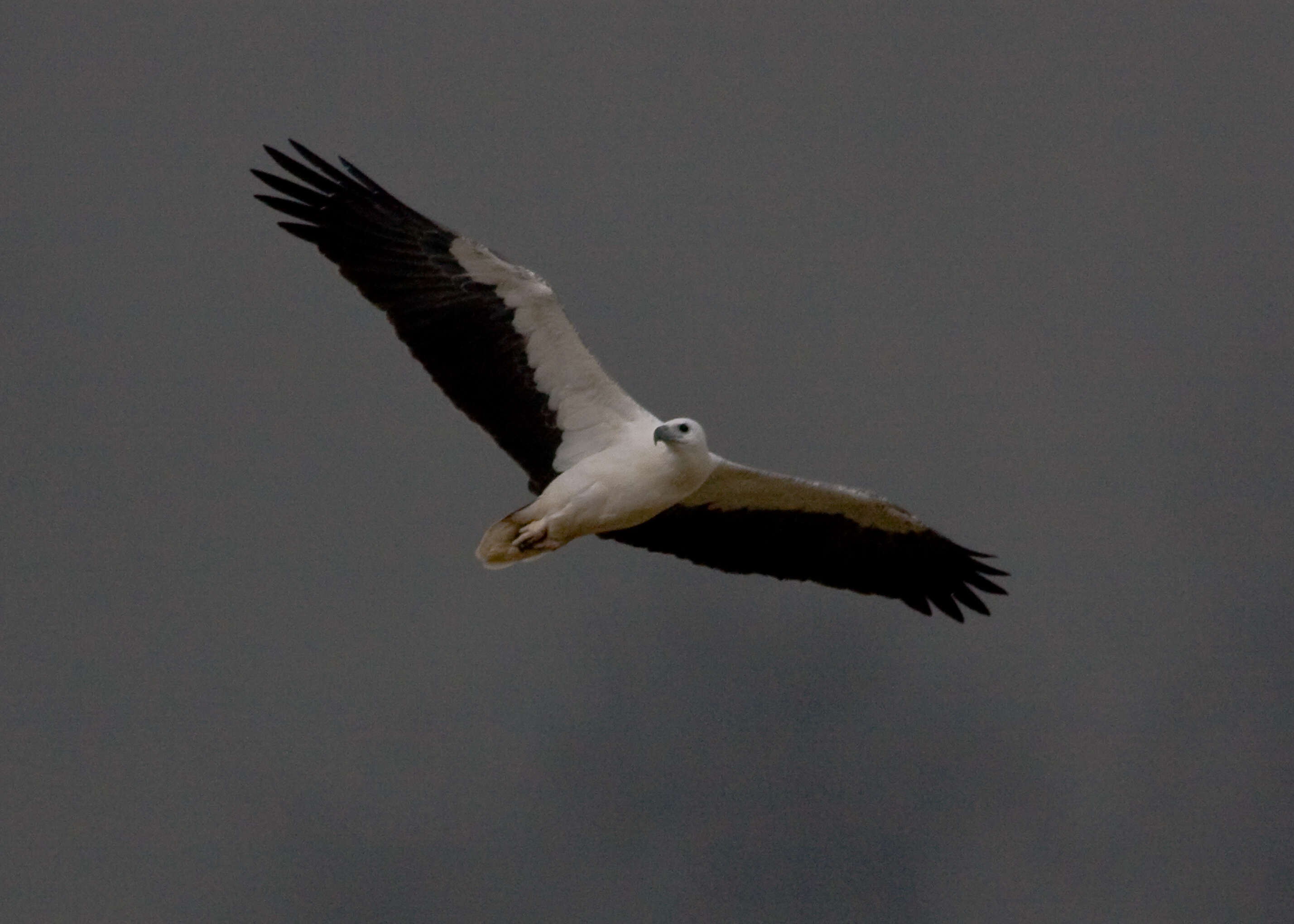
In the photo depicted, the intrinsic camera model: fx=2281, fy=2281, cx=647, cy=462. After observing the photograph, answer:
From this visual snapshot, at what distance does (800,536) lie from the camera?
17438 millimetres

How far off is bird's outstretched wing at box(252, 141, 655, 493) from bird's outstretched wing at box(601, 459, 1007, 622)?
0.88m

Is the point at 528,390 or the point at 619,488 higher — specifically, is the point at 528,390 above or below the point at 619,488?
above

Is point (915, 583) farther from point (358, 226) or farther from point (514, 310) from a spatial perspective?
point (358, 226)

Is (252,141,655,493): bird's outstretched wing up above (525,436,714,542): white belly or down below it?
above

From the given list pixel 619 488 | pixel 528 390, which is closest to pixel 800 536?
pixel 619 488

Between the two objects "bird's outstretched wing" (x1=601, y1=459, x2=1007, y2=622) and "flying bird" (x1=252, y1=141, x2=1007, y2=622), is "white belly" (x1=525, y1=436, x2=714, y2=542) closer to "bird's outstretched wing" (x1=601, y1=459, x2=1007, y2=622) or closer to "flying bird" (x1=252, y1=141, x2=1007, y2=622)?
"flying bird" (x1=252, y1=141, x2=1007, y2=622)

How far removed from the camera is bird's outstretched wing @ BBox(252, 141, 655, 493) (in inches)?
650

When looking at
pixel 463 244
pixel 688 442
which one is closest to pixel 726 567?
pixel 688 442

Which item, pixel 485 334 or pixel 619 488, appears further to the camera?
pixel 485 334

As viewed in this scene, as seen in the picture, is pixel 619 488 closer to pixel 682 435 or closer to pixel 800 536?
pixel 682 435

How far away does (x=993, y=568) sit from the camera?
59.9ft

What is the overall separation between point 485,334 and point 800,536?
291cm

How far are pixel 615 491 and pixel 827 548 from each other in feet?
7.37

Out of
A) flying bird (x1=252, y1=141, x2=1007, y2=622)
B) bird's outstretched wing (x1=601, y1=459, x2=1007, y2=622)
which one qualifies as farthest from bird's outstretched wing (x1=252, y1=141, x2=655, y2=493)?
bird's outstretched wing (x1=601, y1=459, x2=1007, y2=622)
